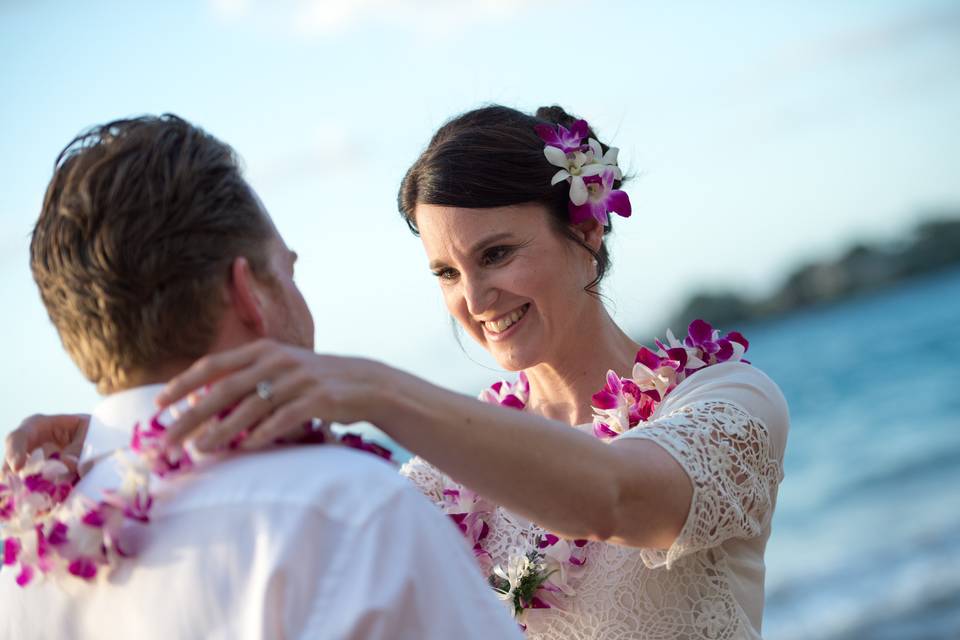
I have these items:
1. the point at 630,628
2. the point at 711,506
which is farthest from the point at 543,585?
the point at 711,506

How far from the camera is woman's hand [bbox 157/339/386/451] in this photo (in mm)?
1733

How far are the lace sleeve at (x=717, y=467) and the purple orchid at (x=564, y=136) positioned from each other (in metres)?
1.04

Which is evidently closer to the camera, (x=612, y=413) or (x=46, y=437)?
(x=46, y=437)

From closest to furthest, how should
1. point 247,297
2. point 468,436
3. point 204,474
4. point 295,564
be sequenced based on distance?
point 295,564
point 204,474
point 247,297
point 468,436

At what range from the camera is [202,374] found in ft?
5.67

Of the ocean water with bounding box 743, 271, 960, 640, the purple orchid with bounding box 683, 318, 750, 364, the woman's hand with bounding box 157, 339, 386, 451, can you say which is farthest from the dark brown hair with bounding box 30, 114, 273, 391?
the ocean water with bounding box 743, 271, 960, 640

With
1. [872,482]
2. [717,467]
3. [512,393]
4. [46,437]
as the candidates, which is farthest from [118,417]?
[872,482]

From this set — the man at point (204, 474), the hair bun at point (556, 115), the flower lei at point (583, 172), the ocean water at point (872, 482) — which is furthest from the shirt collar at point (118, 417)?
A: the ocean water at point (872, 482)

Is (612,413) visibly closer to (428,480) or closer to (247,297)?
(428,480)

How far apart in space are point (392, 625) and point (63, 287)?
2.54 ft

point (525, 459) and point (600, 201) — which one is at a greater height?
point (600, 201)

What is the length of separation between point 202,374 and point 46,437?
0.80 m

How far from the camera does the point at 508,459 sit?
2.12 m

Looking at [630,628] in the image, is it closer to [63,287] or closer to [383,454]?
[383,454]
